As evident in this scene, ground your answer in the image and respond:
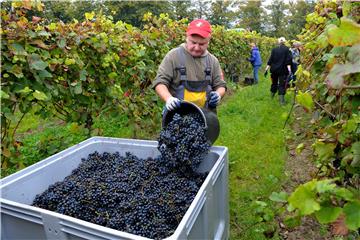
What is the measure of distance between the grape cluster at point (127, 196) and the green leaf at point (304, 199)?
102 cm

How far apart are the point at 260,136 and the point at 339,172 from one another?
4176 millimetres

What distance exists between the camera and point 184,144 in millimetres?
2033

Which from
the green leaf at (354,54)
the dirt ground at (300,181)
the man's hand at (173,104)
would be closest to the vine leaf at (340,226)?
the green leaf at (354,54)

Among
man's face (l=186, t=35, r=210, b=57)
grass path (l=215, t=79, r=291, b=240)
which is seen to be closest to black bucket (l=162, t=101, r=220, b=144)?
grass path (l=215, t=79, r=291, b=240)

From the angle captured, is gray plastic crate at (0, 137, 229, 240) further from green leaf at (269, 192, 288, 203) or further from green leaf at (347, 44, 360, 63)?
green leaf at (347, 44, 360, 63)

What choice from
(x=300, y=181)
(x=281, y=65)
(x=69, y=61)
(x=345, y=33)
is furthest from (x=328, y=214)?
(x=281, y=65)

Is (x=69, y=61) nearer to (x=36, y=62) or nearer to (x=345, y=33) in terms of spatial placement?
(x=36, y=62)

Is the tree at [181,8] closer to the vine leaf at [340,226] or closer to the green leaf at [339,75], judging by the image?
the green leaf at [339,75]

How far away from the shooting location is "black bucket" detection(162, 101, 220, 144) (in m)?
2.15

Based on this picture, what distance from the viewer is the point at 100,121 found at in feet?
19.2

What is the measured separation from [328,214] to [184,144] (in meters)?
1.39

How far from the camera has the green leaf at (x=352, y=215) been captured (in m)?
0.65

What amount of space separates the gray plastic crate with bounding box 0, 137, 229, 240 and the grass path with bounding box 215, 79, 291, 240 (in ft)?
0.79

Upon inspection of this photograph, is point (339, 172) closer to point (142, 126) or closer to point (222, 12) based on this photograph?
point (142, 126)
